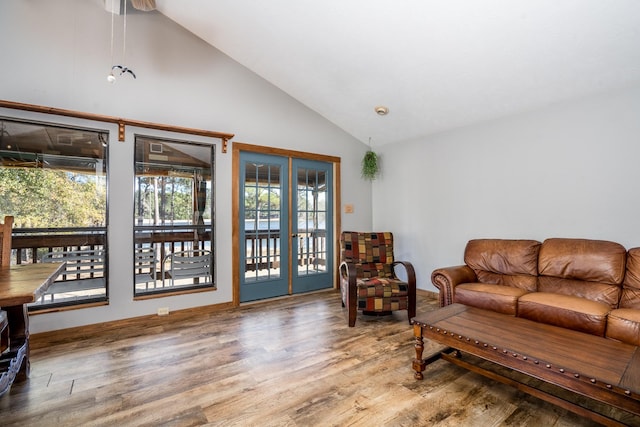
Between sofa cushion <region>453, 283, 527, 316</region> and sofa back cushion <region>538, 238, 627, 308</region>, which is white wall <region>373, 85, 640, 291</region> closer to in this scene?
sofa back cushion <region>538, 238, 627, 308</region>

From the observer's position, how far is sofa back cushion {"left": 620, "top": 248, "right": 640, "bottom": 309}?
2.55 metres

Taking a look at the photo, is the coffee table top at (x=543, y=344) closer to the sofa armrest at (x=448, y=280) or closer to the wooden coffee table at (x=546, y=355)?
the wooden coffee table at (x=546, y=355)

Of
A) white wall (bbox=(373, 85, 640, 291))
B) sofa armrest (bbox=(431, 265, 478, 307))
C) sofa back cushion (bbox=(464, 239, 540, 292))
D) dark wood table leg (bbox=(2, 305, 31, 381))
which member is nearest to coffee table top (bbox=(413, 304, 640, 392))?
sofa armrest (bbox=(431, 265, 478, 307))

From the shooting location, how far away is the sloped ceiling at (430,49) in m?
2.42

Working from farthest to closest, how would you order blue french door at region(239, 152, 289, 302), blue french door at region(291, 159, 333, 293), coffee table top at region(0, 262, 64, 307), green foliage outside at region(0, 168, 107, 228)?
blue french door at region(291, 159, 333, 293) → blue french door at region(239, 152, 289, 302) → green foliage outside at region(0, 168, 107, 228) → coffee table top at region(0, 262, 64, 307)

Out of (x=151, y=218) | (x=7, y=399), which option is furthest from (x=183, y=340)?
(x=151, y=218)

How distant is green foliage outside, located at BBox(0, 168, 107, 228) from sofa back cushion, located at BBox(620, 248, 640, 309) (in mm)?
4981

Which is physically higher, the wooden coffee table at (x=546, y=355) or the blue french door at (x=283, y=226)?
the blue french door at (x=283, y=226)

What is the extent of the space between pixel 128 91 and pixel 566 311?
4668 millimetres

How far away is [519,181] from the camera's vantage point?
352 centimetres

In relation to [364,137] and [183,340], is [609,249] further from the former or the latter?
[183,340]

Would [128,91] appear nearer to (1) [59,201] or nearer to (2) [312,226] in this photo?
(1) [59,201]

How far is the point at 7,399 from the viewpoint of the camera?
1.94m

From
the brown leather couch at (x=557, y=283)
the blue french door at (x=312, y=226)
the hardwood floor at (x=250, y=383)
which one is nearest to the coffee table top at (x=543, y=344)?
the hardwood floor at (x=250, y=383)
